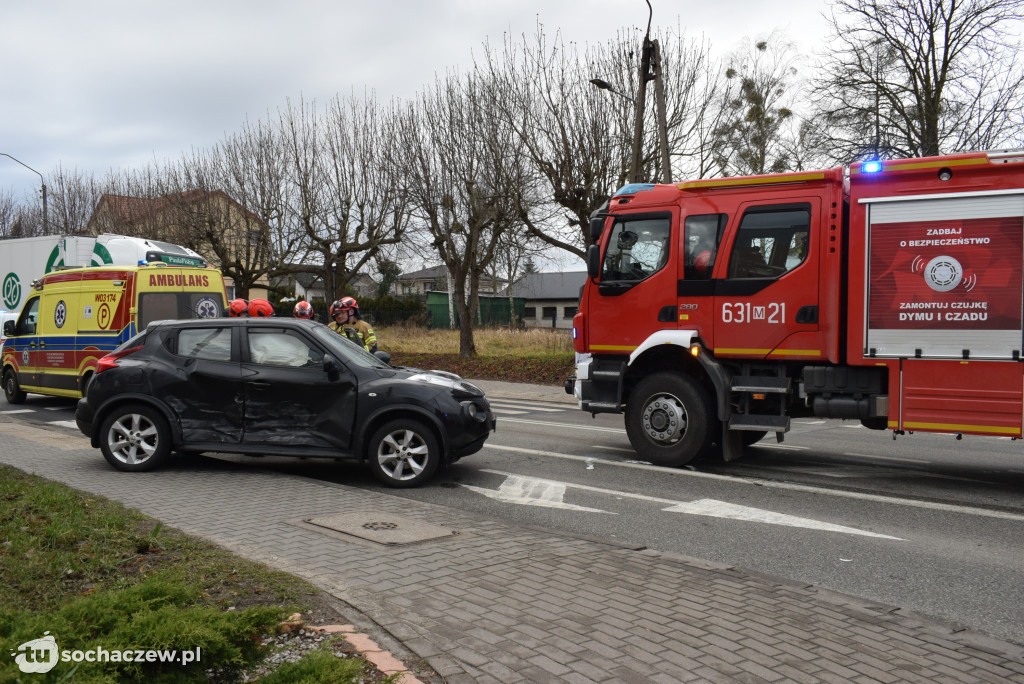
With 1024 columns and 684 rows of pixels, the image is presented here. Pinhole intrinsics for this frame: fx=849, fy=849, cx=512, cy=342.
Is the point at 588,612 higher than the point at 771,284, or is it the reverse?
the point at 771,284

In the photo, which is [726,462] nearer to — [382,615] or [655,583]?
[655,583]

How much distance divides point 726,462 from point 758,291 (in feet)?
6.75

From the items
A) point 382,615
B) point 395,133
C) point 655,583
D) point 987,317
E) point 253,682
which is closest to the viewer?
point 253,682

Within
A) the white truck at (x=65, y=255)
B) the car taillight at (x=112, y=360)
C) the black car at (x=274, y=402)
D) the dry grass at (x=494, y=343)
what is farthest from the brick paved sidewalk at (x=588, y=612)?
the dry grass at (x=494, y=343)

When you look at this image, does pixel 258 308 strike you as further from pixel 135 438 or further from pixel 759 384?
pixel 759 384

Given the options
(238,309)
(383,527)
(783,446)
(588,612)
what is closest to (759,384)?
(783,446)

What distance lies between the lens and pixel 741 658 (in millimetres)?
3840

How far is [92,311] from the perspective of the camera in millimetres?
13570

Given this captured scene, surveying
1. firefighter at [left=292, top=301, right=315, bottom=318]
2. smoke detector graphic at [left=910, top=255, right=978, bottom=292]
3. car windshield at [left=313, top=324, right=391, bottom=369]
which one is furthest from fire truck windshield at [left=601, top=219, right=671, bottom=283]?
firefighter at [left=292, top=301, right=315, bottom=318]

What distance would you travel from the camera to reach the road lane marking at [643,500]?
22.1 ft

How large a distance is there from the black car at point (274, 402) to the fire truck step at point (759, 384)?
2.60 metres

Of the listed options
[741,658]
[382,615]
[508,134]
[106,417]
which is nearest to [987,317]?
[741,658]

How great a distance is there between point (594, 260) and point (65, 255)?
13.3 metres

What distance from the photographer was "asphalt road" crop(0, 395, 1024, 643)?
17.6 ft
